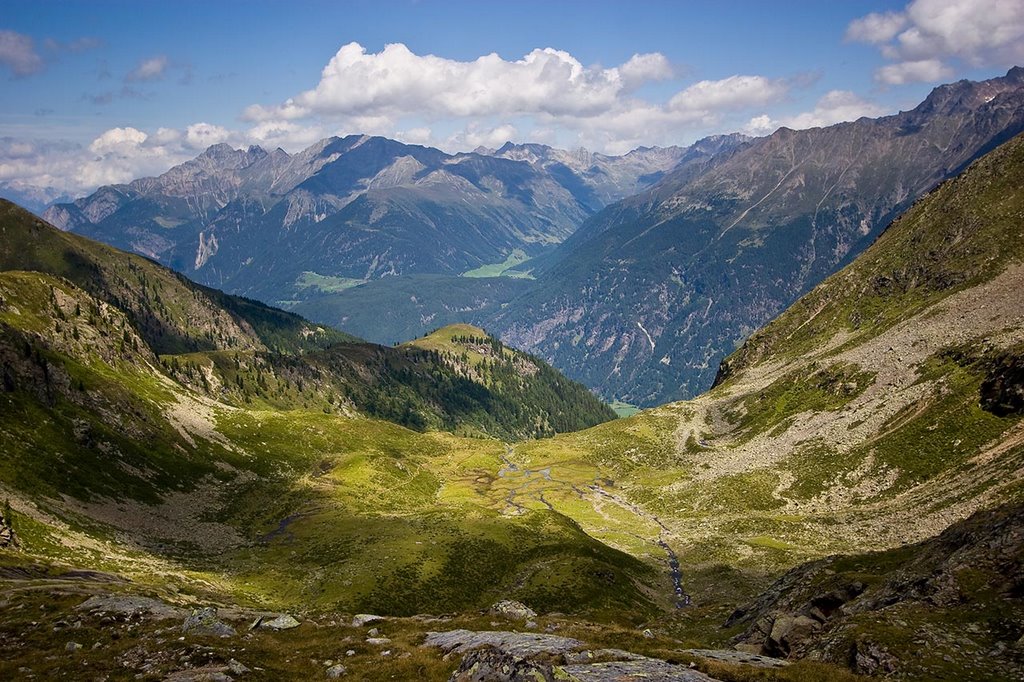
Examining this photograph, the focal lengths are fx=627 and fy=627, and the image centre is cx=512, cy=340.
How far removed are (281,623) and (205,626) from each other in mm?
7628

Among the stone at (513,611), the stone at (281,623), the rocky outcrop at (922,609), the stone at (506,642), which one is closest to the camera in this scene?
the rocky outcrop at (922,609)

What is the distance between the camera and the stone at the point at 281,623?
51.6 metres

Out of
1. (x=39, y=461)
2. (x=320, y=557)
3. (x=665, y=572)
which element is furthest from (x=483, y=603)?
(x=39, y=461)

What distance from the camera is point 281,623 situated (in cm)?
5244

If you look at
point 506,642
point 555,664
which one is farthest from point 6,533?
point 555,664

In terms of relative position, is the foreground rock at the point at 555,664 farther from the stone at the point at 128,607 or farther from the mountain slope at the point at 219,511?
the mountain slope at the point at 219,511

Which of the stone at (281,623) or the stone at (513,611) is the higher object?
the stone at (281,623)

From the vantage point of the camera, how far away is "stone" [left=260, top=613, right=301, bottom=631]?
51625 mm

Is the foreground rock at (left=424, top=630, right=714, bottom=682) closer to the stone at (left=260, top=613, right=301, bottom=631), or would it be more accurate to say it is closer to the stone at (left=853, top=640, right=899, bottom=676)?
the stone at (left=853, top=640, right=899, bottom=676)

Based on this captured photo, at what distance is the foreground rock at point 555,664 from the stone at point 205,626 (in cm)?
1686

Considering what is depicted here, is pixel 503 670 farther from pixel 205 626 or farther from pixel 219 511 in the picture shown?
pixel 219 511

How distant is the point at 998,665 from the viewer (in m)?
31.3

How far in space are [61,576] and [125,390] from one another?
110839mm

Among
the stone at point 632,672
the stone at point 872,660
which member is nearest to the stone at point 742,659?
the stone at point 872,660
